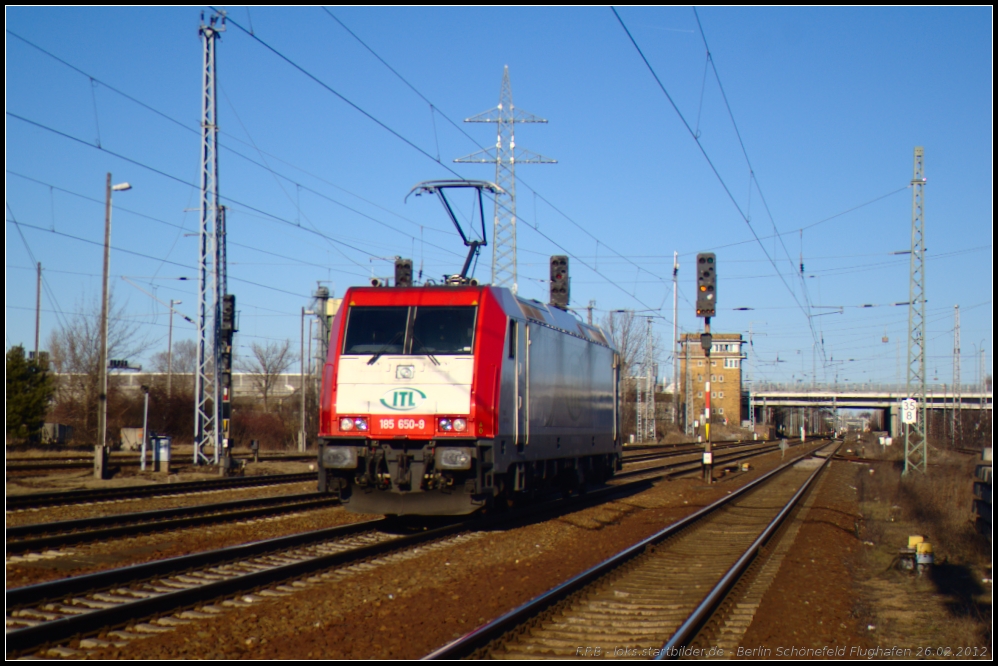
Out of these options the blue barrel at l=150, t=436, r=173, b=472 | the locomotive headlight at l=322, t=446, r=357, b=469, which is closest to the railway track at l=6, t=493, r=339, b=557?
the locomotive headlight at l=322, t=446, r=357, b=469

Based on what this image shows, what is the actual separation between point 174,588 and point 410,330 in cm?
582

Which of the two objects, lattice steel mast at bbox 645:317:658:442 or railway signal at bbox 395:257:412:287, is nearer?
railway signal at bbox 395:257:412:287

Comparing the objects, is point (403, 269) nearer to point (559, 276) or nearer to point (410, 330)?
point (559, 276)

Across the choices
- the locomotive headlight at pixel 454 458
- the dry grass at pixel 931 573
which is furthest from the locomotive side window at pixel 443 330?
the dry grass at pixel 931 573

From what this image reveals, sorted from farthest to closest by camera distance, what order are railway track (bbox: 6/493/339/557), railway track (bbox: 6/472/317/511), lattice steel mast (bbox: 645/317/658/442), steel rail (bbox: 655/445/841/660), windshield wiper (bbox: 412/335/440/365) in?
lattice steel mast (bbox: 645/317/658/442), railway track (bbox: 6/472/317/511), windshield wiper (bbox: 412/335/440/365), railway track (bbox: 6/493/339/557), steel rail (bbox: 655/445/841/660)

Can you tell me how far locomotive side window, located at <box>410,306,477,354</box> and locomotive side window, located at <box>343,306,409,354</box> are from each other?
0.24m

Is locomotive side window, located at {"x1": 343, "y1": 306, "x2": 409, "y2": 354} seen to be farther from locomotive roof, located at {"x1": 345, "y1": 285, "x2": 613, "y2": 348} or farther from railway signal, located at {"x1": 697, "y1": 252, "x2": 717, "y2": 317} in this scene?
railway signal, located at {"x1": 697, "y1": 252, "x2": 717, "y2": 317}

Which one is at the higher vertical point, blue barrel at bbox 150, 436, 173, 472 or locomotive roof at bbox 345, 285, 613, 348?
locomotive roof at bbox 345, 285, 613, 348

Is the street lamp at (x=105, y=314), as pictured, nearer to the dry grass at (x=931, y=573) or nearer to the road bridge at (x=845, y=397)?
the dry grass at (x=931, y=573)

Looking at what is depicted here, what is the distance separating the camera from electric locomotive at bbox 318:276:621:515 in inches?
515

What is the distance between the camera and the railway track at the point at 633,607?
7.03 meters

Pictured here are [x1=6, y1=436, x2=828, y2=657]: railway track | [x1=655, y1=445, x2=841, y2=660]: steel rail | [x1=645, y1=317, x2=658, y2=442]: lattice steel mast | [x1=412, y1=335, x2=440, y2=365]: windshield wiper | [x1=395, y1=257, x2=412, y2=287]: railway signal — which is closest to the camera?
[x1=655, y1=445, x2=841, y2=660]: steel rail

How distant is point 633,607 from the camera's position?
8.80 meters

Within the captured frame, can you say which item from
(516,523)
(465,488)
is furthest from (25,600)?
(516,523)
